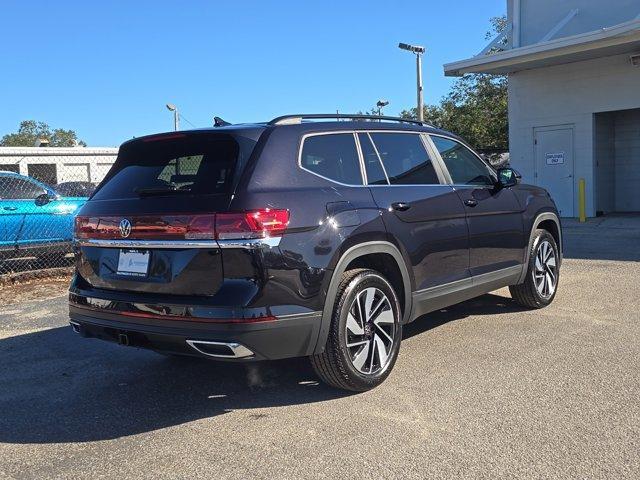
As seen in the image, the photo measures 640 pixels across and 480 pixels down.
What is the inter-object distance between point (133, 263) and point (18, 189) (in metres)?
8.13

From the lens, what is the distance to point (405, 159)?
5055 millimetres

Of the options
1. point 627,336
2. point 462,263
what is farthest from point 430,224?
point 627,336

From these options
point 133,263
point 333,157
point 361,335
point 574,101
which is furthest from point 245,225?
point 574,101

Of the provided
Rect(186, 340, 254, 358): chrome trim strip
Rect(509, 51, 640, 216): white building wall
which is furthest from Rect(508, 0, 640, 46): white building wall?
Rect(186, 340, 254, 358): chrome trim strip

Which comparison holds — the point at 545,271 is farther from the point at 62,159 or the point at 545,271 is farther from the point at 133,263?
the point at 62,159

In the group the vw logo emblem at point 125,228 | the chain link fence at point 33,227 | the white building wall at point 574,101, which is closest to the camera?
the vw logo emblem at point 125,228

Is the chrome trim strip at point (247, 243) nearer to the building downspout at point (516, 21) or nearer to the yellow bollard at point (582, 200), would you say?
the yellow bollard at point (582, 200)

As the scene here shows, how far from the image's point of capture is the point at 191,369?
201 inches

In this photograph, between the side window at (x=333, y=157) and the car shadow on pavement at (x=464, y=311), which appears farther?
the car shadow on pavement at (x=464, y=311)

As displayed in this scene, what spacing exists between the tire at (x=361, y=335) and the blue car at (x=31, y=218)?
776cm

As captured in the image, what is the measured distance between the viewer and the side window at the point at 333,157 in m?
4.23

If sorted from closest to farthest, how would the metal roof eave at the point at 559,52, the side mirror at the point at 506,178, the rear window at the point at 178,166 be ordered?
the rear window at the point at 178,166 < the side mirror at the point at 506,178 < the metal roof eave at the point at 559,52

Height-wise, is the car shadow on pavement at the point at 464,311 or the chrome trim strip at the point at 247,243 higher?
the chrome trim strip at the point at 247,243

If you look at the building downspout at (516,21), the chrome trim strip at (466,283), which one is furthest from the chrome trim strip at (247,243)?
the building downspout at (516,21)
